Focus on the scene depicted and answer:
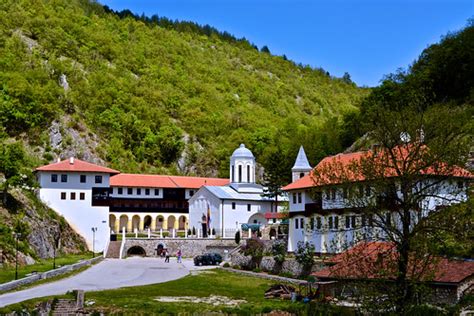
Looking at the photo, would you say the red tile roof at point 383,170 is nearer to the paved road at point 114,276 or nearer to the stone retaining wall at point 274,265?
the paved road at point 114,276

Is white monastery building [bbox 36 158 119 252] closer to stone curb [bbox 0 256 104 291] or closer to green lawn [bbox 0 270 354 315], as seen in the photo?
stone curb [bbox 0 256 104 291]

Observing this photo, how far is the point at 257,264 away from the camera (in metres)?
52.0

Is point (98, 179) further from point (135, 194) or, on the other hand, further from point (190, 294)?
point (190, 294)

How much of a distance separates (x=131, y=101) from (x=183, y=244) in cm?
5929

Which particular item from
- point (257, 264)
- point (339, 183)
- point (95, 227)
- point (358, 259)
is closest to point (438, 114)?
point (339, 183)

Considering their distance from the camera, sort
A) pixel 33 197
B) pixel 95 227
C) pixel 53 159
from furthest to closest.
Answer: pixel 53 159 → pixel 95 227 → pixel 33 197

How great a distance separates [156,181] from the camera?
3255 inches

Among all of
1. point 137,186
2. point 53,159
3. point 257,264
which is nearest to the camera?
point 257,264

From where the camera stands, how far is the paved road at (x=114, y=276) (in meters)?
35.8

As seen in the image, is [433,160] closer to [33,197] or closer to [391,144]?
[391,144]

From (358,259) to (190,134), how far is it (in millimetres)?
95097

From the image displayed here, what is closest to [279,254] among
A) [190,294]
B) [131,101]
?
[190,294]

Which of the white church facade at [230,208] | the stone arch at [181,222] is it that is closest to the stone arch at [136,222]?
the stone arch at [181,222]

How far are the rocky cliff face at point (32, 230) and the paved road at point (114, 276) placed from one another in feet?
15.3
